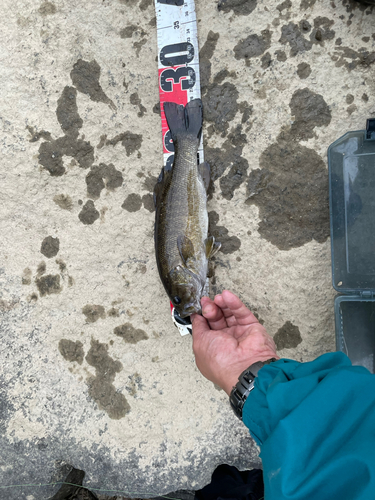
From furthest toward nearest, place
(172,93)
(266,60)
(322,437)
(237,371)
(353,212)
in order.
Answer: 1. (172,93)
2. (266,60)
3. (353,212)
4. (237,371)
5. (322,437)

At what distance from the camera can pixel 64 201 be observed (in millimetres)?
3061

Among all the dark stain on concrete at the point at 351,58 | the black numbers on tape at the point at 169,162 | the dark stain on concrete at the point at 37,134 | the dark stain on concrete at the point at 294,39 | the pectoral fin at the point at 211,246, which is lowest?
the pectoral fin at the point at 211,246

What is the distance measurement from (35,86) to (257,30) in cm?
190

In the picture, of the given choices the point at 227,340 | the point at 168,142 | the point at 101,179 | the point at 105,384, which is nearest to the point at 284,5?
the point at 168,142

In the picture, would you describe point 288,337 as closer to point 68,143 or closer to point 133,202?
point 133,202

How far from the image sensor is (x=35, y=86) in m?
3.04

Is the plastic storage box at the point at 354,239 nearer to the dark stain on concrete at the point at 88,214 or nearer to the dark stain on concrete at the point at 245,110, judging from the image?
the dark stain on concrete at the point at 245,110

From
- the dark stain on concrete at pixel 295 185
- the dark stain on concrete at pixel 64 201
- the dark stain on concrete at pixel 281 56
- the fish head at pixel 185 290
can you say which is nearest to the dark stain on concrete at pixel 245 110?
the dark stain on concrete at pixel 295 185

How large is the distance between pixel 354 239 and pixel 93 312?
215 cm

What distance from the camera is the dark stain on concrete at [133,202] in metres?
2.99

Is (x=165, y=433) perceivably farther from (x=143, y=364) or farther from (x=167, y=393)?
(x=143, y=364)

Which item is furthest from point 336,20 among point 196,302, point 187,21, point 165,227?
point 196,302

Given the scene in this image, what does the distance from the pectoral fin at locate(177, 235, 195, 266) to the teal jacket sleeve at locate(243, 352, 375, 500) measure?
1.31 m

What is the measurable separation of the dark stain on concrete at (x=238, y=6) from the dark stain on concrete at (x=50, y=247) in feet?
7.67
